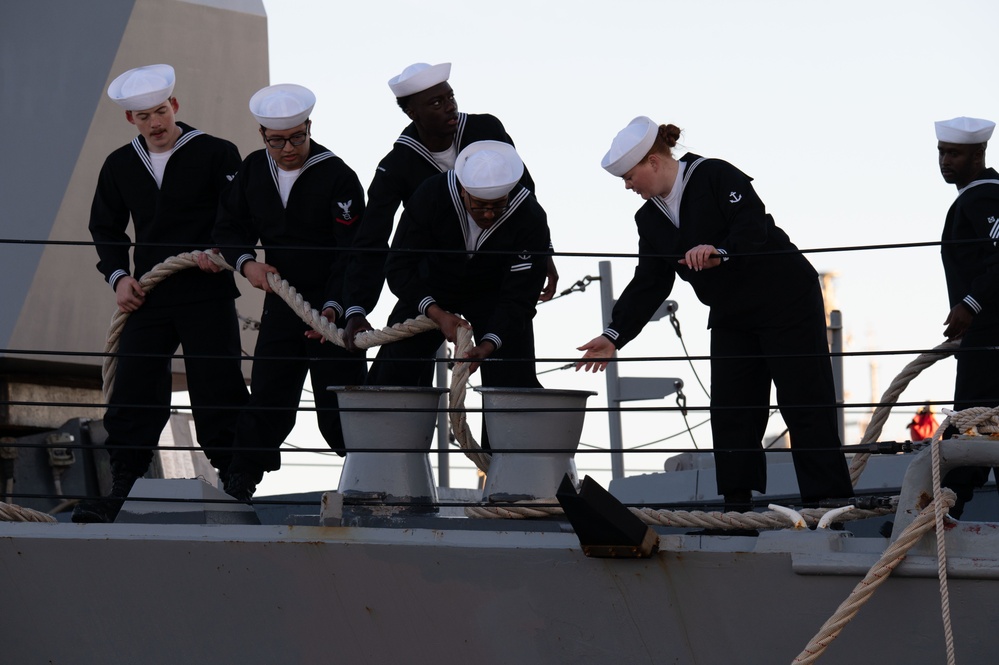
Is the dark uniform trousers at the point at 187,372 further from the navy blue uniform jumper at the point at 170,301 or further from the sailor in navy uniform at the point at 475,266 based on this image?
the sailor in navy uniform at the point at 475,266

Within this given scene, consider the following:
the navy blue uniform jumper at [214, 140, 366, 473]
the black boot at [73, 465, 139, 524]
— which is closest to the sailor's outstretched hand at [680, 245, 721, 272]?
the navy blue uniform jumper at [214, 140, 366, 473]

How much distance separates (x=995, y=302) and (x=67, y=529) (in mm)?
2758

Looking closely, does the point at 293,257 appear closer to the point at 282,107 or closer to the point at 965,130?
the point at 282,107

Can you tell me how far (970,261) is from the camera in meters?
4.38

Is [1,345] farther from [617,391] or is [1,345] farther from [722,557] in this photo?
[722,557]

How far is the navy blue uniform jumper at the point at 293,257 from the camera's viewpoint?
4262 millimetres

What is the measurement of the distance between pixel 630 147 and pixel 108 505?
1846 millimetres

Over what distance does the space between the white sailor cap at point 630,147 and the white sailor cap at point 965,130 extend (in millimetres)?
Answer: 1146

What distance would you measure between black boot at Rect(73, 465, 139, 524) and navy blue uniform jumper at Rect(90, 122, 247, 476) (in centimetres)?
2

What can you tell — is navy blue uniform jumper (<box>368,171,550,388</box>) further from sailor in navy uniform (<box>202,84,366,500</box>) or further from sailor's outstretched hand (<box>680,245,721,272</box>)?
sailor's outstretched hand (<box>680,245,721,272</box>)

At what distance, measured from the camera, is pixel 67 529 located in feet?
11.2

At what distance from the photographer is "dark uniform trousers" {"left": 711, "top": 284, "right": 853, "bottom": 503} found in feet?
12.4

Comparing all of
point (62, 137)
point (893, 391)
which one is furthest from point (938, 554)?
point (62, 137)

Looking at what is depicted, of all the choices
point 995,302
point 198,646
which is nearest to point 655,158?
point 995,302
